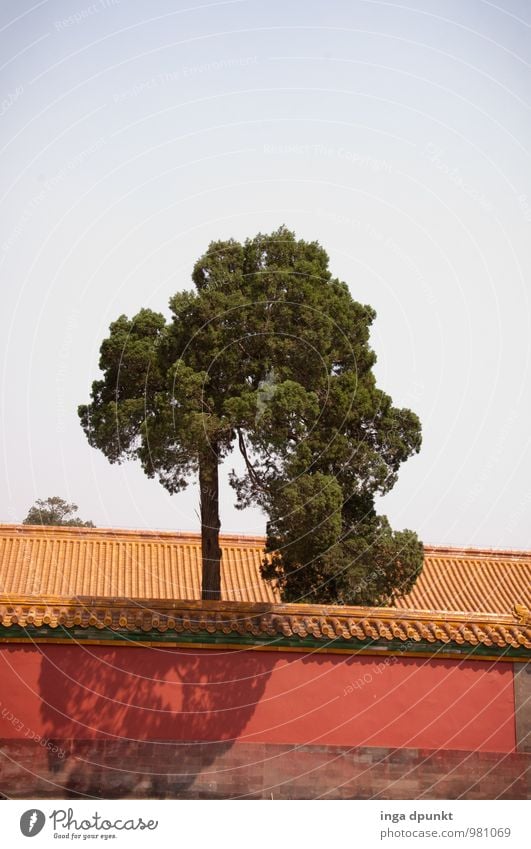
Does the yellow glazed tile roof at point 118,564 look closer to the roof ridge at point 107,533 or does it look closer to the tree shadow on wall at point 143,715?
the roof ridge at point 107,533

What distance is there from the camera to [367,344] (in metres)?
15.2

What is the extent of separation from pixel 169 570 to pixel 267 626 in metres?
9.93

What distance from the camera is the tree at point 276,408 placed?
1384cm

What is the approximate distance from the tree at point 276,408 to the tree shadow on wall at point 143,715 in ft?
5.73

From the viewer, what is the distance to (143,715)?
1323 cm

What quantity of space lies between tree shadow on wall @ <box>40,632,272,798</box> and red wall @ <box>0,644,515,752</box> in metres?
0.01

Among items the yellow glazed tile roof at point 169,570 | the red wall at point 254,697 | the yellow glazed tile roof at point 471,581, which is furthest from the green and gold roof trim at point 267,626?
the yellow glazed tile roof at point 471,581

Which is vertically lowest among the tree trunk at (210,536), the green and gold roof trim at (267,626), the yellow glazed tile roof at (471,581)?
the green and gold roof trim at (267,626)

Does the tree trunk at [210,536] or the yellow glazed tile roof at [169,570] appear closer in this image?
the tree trunk at [210,536]

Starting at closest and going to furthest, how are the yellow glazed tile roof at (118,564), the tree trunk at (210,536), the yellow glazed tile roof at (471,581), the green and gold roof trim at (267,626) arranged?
the green and gold roof trim at (267,626) → the tree trunk at (210,536) → the yellow glazed tile roof at (118,564) → the yellow glazed tile roof at (471,581)

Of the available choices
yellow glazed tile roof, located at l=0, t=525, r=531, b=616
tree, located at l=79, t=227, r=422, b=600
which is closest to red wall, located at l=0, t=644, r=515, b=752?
tree, located at l=79, t=227, r=422, b=600

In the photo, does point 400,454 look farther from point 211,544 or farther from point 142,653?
point 142,653

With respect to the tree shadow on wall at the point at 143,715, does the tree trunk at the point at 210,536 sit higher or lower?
higher

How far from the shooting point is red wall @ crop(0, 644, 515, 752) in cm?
1312
